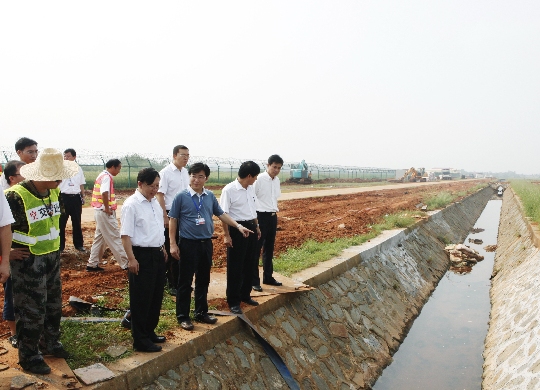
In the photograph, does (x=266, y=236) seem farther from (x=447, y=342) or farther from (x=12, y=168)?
(x=447, y=342)

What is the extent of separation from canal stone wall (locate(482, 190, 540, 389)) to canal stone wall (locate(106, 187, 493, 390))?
4.98ft

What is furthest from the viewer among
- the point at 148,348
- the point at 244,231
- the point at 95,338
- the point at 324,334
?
the point at 324,334

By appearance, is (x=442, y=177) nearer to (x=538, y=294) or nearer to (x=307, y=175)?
(x=307, y=175)

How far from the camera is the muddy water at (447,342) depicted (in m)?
6.83

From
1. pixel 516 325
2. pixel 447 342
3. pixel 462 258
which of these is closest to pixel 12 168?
pixel 516 325

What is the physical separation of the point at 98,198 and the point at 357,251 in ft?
16.9

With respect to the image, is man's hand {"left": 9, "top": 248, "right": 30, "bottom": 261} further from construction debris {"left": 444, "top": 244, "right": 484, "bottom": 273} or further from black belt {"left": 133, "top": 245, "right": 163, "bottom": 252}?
construction debris {"left": 444, "top": 244, "right": 484, "bottom": 273}

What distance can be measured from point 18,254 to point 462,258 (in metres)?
13.2

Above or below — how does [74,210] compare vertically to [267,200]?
below

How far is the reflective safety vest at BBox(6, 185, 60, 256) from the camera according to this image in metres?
3.47

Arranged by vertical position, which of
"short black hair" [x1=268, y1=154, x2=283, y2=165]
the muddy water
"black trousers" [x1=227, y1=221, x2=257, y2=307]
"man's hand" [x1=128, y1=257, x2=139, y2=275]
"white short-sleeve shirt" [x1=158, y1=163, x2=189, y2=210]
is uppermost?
"short black hair" [x1=268, y1=154, x2=283, y2=165]

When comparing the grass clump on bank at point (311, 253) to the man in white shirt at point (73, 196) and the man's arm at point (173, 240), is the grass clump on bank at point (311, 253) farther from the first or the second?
the man in white shirt at point (73, 196)

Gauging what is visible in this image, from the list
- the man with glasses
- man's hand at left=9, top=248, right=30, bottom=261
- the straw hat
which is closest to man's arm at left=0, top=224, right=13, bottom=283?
man's hand at left=9, top=248, right=30, bottom=261

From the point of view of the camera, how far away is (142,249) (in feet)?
13.0
